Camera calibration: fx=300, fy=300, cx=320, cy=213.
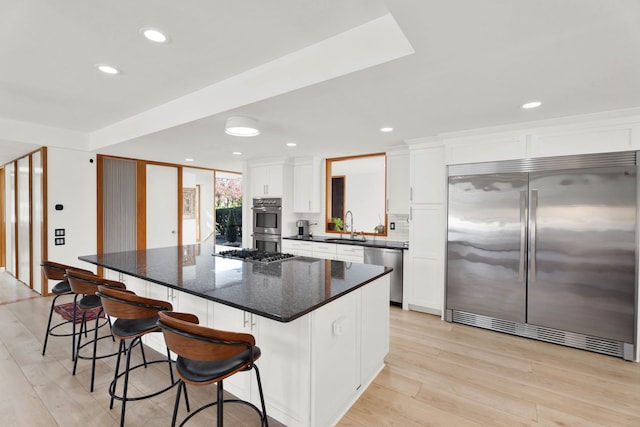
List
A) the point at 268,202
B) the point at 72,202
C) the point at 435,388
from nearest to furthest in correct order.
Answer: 1. the point at 435,388
2. the point at 72,202
3. the point at 268,202

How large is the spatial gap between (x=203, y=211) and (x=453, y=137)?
22.4 ft

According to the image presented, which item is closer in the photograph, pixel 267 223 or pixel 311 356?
pixel 311 356

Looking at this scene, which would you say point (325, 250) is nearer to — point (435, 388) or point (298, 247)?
point (298, 247)

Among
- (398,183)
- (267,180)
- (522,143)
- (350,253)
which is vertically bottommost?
(350,253)

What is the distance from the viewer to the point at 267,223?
587cm

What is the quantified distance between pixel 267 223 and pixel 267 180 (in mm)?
836

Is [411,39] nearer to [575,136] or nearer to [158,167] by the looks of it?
[575,136]

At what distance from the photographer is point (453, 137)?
3666 mm

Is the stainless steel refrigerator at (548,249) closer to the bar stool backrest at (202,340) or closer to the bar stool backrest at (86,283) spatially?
the bar stool backrest at (202,340)

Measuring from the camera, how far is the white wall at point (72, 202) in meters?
4.56

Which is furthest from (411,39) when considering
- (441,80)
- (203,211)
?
(203,211)

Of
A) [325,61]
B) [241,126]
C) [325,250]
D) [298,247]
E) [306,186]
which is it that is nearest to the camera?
[325,61]

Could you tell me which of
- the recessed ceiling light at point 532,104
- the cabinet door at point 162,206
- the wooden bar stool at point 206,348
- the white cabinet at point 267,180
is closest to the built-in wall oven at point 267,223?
the white cabinet at point 267,180

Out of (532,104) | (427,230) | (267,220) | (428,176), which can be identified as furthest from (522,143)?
(267,220)
